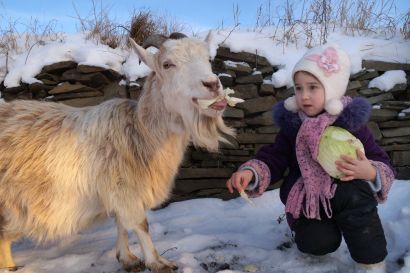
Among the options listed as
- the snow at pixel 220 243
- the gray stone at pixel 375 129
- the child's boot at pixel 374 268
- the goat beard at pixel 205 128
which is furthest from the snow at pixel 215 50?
the child's boot at pixel 374 268

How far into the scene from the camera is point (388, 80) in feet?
15.8

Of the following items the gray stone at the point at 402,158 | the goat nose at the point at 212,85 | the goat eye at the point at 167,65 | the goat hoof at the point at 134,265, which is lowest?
the goat hoof at the point at 134,265

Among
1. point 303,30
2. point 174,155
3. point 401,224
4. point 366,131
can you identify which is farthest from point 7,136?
point 303,30

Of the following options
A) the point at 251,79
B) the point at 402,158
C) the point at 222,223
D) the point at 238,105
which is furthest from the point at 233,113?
the point at 402,158

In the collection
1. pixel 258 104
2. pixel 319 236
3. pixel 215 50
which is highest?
pixel 215 50

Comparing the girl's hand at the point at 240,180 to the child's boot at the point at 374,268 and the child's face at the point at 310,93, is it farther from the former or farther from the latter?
the child's boot at the point at 374,268

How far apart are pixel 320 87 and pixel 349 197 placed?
0.74m

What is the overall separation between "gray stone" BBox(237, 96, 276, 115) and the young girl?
5.83 feet

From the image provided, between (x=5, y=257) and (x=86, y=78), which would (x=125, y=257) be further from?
(x=86, y=78)

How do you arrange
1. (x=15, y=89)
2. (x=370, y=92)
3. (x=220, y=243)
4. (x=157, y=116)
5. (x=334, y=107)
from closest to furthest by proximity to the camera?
(x=334, y=107) < (x=157, y=116) < (x=220, y=243) < (x=15, y=89) < (x=370, y=92)

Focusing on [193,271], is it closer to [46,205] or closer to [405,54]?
[46,205]

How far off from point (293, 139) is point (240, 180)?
0.56 m

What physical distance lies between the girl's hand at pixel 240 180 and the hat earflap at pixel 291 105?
0.54 m

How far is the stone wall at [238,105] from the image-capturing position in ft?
15.8
